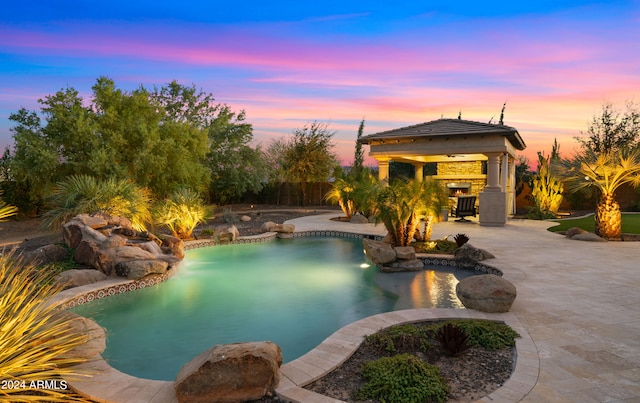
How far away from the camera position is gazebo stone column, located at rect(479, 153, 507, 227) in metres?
15.7

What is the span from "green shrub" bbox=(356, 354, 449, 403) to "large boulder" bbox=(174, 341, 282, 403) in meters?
0.87

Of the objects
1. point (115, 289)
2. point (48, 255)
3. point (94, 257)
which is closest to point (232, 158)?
point (48, 255)

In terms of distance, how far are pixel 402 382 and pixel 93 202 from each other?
10.0 meters

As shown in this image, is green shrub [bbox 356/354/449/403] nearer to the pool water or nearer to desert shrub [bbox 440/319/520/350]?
desert shrub [bbox 440/319/520/350]

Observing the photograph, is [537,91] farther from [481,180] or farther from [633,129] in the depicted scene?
[633,129]

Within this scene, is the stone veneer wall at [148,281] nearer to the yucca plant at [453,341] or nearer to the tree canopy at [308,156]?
the yucca plant at [453,341]

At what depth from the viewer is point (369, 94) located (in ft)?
61.1

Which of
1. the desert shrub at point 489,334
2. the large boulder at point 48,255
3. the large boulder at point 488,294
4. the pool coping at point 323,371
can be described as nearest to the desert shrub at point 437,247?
the large boulder at point 488,294

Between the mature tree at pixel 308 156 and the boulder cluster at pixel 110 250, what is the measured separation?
1876 centimetres

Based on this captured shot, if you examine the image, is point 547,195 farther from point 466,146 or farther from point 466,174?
point 466,146

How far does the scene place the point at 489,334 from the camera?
4562 mm

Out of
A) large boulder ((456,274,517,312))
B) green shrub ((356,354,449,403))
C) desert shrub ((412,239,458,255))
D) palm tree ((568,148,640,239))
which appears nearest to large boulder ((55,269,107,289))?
A: green shrub ((356,354,449,403))

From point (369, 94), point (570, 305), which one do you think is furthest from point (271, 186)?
point (570, 305)

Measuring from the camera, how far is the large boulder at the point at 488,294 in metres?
5.46
